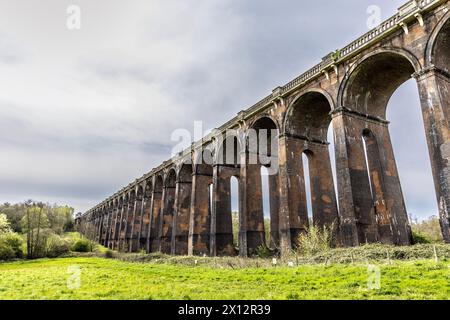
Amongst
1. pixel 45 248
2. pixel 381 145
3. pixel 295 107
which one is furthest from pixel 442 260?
pixel 45 248

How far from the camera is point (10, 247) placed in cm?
3953

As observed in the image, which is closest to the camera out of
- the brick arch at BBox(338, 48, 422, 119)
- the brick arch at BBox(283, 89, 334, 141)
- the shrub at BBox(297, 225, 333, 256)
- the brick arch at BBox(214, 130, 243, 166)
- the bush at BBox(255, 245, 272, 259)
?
the shrub at BBox(297, 225, 333, 256)

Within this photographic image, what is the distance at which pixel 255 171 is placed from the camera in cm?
2591

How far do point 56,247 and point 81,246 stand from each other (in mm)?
5253

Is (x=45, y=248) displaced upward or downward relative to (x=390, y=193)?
downward

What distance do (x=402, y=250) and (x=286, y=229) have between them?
26.6 feet

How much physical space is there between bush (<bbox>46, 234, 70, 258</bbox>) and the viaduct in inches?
913

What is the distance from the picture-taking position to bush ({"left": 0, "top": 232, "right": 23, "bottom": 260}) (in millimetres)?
38556

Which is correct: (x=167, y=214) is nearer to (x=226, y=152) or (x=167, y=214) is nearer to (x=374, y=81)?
(x=226, y=152)

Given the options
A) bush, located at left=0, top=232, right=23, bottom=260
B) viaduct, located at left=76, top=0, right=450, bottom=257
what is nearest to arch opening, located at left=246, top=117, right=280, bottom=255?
viaduct, located at left=76, top=0, right=450, bottom=257

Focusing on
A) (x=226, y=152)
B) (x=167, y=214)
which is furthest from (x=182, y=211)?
(x=226, y=152)

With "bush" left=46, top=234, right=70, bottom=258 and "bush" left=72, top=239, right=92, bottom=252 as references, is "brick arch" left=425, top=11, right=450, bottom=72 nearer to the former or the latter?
"bush" left=46, top=234, right=70, bottom=258

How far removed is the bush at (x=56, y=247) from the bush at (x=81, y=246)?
1.92 meters

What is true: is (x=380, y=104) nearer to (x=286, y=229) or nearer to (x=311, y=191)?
(x=311, y=191)
